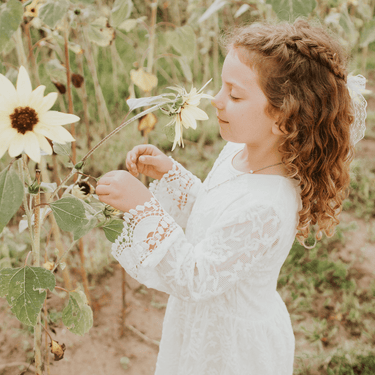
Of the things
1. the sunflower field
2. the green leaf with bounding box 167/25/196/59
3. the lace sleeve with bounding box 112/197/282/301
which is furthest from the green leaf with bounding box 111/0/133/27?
the lace sleeve with bounding box 112/197/282/301

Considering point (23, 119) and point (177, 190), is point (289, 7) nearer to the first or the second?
point (177, 190)

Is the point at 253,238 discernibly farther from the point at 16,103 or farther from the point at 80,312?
the point at 16,103

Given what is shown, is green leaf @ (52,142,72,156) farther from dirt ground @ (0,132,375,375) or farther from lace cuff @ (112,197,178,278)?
dirt ground @ (0,132,375,375)

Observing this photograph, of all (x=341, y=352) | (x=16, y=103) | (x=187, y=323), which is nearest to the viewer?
(x=16, y=103)

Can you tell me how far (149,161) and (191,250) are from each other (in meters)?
0.26

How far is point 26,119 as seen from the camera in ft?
1.53

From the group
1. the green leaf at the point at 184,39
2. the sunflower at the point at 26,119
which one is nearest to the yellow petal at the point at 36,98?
the sunflower at the point at 26,119

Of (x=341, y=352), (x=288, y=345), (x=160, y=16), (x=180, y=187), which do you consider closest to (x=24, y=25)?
(x=180, y=187)

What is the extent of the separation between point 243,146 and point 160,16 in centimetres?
287

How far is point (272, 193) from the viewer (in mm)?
777

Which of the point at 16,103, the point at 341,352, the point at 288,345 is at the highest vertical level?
the point at 16,103

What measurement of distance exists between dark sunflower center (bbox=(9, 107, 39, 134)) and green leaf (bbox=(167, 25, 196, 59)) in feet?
2.20

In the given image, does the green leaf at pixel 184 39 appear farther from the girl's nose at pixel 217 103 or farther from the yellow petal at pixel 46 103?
the yellow petal at pixel 46 103

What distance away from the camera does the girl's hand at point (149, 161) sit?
2.91 ft
